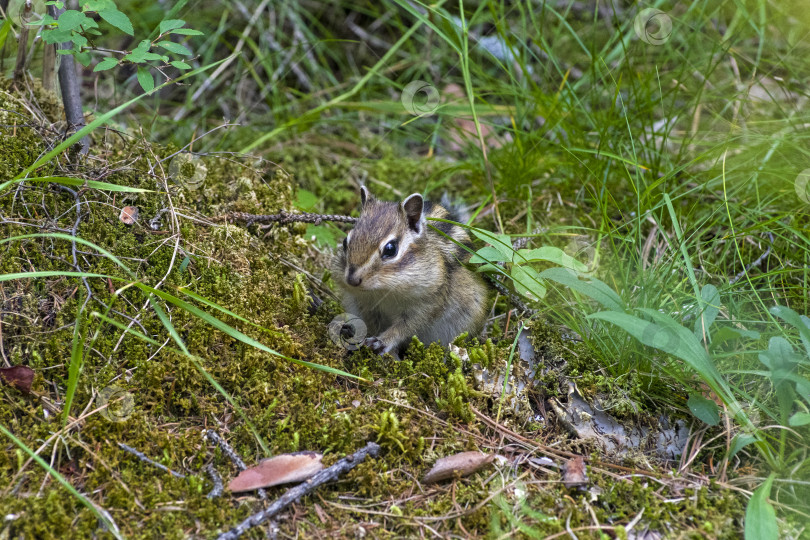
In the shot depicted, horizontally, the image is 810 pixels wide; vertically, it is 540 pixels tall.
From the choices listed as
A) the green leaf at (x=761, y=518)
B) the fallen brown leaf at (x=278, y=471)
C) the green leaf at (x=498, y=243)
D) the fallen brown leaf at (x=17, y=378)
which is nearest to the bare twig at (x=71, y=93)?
the fallen brown leaf at (x=17, y=378)

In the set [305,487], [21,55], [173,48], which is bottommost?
[305,487]

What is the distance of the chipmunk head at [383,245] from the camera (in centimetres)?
352

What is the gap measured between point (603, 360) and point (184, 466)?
2.09m

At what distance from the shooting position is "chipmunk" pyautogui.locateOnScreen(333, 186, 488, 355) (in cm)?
358

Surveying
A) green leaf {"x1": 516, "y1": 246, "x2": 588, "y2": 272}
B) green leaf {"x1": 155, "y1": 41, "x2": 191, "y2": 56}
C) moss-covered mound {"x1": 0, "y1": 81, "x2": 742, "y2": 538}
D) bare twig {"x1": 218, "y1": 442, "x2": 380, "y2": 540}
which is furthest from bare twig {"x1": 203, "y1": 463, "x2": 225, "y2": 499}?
green leaf {"x1": 155, "y1": 41, "x2": 191, "y2": 56}

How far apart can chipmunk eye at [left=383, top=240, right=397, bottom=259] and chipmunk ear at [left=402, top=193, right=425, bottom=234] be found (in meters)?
0.22

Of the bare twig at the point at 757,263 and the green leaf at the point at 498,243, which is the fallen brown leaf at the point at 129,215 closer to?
the green leaf at the point at 498,243

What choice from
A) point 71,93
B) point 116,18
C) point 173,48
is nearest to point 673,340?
point 173,48

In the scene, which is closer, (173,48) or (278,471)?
(278,471)

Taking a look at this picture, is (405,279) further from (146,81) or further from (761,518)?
(761,518)

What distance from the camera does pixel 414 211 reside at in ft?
12.5

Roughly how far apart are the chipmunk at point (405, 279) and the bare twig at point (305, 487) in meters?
0.86

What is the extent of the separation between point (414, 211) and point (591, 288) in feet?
3.71

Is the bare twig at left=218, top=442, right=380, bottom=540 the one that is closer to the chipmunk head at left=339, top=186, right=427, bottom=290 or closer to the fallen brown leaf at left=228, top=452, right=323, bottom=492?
the fallen brown leaf at left=228, top=452, right=323, bottom=492
